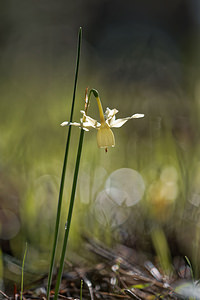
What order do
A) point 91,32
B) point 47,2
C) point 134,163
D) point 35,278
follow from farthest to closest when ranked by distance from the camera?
1. point 47,2
2. point 91,32
3. point 134,163
4. point 35,278

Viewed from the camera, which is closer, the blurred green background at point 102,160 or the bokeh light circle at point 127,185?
the blurred green background at point 102,160

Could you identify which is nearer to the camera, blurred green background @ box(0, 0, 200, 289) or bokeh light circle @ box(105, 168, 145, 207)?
blurred green background @ box(0, 0, 200, 289)

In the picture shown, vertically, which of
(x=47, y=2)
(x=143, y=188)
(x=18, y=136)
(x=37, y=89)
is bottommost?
(x=143, y=188)

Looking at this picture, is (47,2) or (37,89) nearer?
(37,89)

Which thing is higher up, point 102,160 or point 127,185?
point 102,160

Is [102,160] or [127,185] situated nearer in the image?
[127,185]

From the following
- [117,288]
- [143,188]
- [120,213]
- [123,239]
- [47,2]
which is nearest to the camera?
[117,288]

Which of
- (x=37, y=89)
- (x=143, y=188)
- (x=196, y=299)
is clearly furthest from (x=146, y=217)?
(x=37, y=89)

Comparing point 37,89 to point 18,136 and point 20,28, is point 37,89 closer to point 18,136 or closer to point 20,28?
point 18,136
